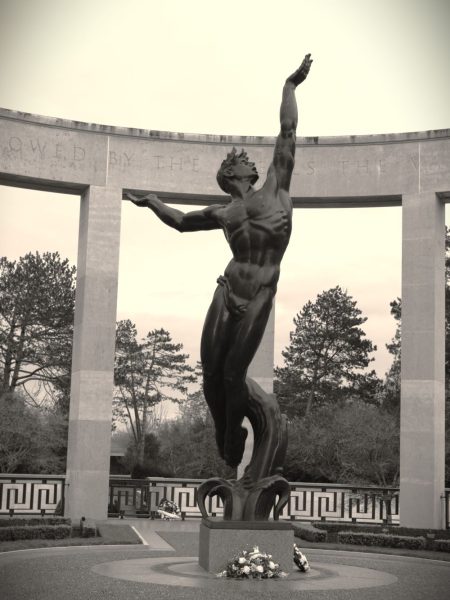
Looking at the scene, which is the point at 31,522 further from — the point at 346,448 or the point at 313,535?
the point at 346,448

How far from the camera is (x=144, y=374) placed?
54.2 meters

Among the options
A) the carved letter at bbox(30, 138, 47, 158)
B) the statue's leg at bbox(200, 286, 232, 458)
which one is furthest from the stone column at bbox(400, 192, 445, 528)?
the statue's leg at bbox(200, 286, 232, 458)

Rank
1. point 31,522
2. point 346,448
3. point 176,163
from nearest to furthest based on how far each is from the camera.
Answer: point 31,522 → point 176,163 → point 346,448

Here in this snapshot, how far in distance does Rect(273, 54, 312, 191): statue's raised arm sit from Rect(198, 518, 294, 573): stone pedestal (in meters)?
3.96

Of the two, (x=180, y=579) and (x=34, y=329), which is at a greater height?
(x=34, y=329)

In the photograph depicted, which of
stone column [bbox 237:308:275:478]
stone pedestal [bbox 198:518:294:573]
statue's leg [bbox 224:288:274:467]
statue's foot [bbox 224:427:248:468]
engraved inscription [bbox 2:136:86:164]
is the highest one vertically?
engraved inscription [bbox 2:136:86:164]

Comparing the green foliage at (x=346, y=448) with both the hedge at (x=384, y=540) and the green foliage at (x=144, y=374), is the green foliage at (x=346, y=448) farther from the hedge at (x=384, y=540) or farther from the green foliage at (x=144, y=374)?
the hedge at (x=384, y=540)

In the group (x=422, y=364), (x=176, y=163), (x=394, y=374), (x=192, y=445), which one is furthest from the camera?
(x=394, y=374)

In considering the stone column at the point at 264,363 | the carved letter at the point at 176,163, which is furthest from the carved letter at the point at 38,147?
the stone column at the point at 264,363

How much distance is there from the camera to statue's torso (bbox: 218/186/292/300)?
9977mm

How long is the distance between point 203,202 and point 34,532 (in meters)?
10.5

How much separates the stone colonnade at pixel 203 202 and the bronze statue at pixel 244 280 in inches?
428

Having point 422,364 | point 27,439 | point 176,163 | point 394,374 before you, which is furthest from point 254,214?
point 394,374

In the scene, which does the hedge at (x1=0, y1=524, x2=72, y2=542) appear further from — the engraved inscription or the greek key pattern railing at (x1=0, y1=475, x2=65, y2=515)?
the engraved inscription
